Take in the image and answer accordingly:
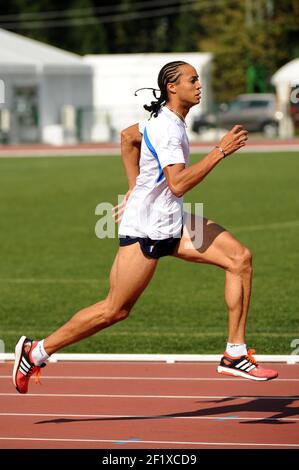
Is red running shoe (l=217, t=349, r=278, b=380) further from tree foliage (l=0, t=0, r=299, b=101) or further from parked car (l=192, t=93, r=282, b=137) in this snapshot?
tree foliage (l=0, t=0, r=299, b=101)

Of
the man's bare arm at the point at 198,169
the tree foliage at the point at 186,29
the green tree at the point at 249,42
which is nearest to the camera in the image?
the man's bare arm at the point at 198,169

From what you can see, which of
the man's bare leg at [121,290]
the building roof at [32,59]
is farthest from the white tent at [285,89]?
the man's bare leg at [121,290]

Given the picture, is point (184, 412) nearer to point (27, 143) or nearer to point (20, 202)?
point (20, 202)

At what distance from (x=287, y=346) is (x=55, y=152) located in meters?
42.6

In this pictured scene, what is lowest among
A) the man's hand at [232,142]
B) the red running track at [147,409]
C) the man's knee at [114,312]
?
the red running track at [147,409]

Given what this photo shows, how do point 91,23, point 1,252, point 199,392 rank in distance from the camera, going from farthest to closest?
point 91,23, point 1,252, point 199,392

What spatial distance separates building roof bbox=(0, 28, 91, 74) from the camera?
2279 inches

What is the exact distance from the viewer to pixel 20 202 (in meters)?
28.8

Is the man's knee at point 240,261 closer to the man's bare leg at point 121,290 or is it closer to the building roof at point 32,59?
the man's bare leg at point 121,290

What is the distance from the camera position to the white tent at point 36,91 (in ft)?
192

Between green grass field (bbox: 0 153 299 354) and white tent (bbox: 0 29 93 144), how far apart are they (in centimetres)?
2560

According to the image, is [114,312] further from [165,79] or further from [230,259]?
[165,79]

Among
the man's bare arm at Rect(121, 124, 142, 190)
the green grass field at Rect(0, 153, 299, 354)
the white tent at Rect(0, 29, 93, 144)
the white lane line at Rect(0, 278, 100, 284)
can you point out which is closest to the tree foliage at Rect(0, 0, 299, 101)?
the white tent at Rect(0, 29, 93, 144)
